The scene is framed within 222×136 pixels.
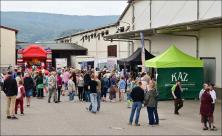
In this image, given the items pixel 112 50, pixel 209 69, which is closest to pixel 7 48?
pixel 112 50

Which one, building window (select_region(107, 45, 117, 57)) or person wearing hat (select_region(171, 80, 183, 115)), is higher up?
building window (select_region(107, 45, 117, 57))

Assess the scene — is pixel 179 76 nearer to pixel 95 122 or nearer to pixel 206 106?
pixel 95 122

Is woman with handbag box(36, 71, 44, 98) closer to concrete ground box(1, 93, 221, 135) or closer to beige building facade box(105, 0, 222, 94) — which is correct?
concrete ground box(1, 93, 221, 135)

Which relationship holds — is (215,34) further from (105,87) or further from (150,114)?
(150,114)

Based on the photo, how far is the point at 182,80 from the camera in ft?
89.2

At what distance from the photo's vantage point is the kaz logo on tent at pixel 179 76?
2697cm

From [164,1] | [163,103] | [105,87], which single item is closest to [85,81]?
[105,87]

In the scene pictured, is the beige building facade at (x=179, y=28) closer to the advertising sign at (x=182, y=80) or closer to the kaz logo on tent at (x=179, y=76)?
the advertising sign at (x=182, y=80)

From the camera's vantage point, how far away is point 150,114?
17125 mm

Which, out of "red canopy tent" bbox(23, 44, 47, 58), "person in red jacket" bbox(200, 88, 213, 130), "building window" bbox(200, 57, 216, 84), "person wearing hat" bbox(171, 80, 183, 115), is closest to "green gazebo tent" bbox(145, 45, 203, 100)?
"building window" bbox(200, 57, 216, 84)

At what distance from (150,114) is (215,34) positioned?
36.8 ft

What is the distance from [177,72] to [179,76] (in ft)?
0.85

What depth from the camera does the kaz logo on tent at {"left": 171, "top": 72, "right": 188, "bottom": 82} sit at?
27.0 metres

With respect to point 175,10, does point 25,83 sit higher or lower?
lower
